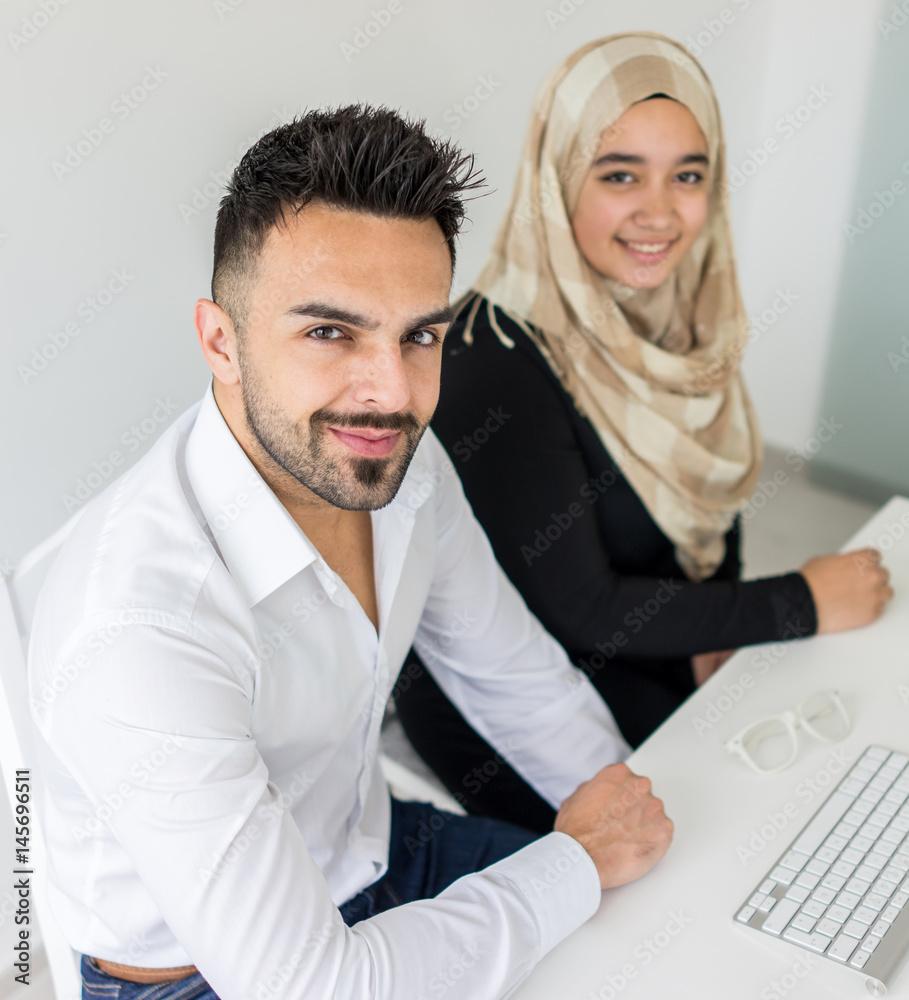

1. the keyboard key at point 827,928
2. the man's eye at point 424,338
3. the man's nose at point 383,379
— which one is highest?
the man's eye at point 424,338

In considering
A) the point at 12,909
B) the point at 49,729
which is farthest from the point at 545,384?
the point at 12,909

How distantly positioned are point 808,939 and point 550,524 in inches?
24.4

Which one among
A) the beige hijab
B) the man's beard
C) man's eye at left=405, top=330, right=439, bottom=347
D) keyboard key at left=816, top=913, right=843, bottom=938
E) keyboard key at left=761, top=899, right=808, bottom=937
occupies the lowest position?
keyboard key at left=816, top=913, right=843, bottom=938

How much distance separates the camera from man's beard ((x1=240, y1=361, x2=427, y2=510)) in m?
0.92

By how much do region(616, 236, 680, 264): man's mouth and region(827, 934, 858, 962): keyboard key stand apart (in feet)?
3.31

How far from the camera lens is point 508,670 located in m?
1.27

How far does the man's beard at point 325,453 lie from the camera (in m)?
0.92

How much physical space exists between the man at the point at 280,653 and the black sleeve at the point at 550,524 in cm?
29

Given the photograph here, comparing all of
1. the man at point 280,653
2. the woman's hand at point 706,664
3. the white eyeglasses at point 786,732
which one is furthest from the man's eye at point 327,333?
the woman's hand at point 706,664

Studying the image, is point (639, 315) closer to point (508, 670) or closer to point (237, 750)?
point (508, 670)

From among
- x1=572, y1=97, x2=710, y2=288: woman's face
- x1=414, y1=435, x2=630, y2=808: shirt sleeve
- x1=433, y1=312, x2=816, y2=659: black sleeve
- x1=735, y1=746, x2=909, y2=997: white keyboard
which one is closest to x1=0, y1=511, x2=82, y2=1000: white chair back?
x1=414, y1=435, x2=630, y2=808: shirt sleeve

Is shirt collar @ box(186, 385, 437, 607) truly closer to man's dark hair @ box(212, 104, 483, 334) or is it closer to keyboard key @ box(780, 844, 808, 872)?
man's dark hair @ box(212, 104, 483, 334)

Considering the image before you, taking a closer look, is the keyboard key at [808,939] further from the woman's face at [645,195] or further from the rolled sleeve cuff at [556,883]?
the woman's face at [645,195]

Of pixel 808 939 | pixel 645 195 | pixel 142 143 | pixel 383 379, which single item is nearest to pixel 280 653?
pixel 383 379
